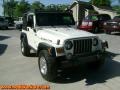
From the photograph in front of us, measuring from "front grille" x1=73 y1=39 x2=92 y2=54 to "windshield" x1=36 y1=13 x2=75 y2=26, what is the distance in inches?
84.8

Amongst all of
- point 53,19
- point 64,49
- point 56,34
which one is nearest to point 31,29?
point 53,19

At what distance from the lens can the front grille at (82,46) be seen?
7.42m

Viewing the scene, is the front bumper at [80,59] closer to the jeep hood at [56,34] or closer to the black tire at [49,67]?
the black tire at [49,67]

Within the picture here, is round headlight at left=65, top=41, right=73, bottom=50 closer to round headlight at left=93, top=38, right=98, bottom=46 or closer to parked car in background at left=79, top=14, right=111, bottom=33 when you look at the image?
round headlight at left=93, top=38, right=98, bottom=46

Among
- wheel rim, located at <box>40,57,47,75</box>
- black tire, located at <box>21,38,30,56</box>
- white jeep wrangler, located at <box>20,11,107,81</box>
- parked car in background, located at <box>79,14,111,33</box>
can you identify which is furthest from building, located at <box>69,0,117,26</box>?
wheel rim, located at <box>40,57,47,75</box>

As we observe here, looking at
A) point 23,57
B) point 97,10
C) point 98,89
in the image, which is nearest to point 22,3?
point 97,10

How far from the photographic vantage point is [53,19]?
9445 millimetres

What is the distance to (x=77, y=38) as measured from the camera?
24.4ft

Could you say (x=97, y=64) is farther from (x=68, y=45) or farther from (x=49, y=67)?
(x=49, y=67)

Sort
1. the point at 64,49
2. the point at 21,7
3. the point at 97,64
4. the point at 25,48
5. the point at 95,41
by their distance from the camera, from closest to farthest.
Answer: the point at 64,49
the point at 95,41
the point at 97,64
the point at 25,48
the point at 21,7

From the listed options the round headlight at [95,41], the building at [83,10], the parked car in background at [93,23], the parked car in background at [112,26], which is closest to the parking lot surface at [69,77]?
the round headlight at [95,41]

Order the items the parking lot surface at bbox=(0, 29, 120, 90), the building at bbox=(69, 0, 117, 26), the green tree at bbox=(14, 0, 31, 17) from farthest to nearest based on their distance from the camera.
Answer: the green tree at bbox=(14, 0, 31, 17), the building at bbox=(69, 0, 117, 26), the parking lot surface at bbox=(0, 29, 120, 90)

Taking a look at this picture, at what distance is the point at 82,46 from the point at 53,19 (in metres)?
2.36

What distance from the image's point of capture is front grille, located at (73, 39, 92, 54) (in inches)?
292
